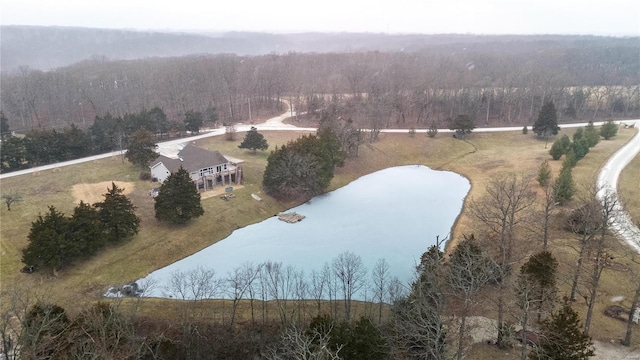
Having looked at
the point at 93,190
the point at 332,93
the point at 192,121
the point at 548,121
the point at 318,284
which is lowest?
the point at 318,284

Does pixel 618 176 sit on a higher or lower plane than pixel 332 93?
lower

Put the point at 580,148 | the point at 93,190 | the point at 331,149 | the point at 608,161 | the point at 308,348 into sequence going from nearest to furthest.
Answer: the point at 308,348
the point at 93,190
the point at 580,148
the point at 608,161
the point at 331,149

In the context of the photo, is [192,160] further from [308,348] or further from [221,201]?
[308,348]

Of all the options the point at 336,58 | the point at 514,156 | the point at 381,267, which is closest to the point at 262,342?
the point at 381,267

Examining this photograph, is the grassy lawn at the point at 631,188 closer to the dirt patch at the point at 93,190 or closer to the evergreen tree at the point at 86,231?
the evergreen tree at the point at 86,231

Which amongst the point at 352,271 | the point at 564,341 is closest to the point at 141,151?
the point at 352,271

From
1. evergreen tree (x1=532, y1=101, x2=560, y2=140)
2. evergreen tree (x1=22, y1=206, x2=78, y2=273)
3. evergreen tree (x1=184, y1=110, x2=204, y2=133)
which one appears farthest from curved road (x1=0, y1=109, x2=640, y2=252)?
evergreen tree (x1=22, y1=206, x2=78, y2=273)

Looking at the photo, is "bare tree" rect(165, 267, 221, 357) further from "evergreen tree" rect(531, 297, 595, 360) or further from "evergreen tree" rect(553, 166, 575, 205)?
"evergreen tree" rect(553, 166, 575, 205)

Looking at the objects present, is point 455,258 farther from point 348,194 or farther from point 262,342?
point 348,194
